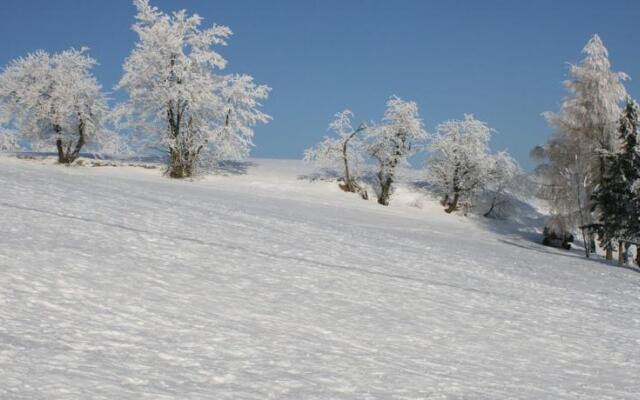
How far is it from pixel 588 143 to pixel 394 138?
2002cm

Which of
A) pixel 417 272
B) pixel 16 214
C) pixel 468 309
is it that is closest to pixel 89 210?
pixel 16 214

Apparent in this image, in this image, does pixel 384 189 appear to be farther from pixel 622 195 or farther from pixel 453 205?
pixel 622 195

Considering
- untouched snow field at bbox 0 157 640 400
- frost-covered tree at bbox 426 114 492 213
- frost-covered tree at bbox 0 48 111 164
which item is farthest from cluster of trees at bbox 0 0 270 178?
untouched snow field at bbox 0 157 640 400

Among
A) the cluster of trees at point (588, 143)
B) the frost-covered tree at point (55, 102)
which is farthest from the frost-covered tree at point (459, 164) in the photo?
the frost-covered tree at point (55, 102)

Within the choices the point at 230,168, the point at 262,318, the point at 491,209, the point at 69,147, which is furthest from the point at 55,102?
the point at 262,318

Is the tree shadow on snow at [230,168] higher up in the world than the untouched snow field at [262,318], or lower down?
higher up

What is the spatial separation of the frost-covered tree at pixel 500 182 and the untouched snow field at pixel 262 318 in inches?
1497

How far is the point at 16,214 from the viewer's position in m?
10.9

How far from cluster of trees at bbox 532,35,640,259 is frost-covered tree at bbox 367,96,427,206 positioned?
15909 mm

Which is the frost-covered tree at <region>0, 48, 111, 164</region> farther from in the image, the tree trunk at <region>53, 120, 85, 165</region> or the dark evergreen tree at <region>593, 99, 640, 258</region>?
the dark evergreen tree at <region>593, 99, 640, 258</region>

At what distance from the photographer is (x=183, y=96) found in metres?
42.8

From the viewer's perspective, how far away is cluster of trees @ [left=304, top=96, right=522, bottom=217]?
50.4m

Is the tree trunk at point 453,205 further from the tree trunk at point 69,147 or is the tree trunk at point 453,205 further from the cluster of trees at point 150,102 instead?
the tree trunk at point 69,147

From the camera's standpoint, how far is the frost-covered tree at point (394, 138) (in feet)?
163
